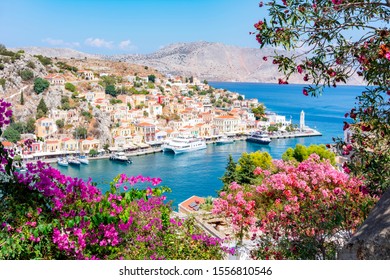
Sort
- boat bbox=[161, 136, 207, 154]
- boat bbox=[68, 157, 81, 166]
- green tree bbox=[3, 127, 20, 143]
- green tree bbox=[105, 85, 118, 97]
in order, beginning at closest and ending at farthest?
green tree bbox=[3, 127, 20, 143], boat bbox=[68, 157, 81, 166], boat bbox=[161, 136, 207, 154], green tree bbox=[105, 85, 118, 97]

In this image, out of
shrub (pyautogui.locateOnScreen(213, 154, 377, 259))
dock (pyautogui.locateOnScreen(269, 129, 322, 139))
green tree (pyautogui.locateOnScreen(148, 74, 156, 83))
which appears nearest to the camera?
shrub (pyautogui.locateOnScreen(213, 154, 377, 259))

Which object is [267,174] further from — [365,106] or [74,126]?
[74,126]

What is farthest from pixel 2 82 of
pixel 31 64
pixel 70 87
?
pixel 70 87

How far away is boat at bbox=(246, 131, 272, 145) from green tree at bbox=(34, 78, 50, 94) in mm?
15197

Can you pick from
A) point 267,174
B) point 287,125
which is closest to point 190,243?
point 267,174

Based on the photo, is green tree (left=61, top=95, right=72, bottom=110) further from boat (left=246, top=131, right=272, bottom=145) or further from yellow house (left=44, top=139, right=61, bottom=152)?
boat (left=246, top=131, right=272, bottom=145)

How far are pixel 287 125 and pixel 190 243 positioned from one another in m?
33.3

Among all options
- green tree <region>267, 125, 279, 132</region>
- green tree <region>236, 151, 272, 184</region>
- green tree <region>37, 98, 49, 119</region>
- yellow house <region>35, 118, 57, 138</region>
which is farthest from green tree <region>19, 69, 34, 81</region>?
green tree <region>236, 151, 272, 184</region>

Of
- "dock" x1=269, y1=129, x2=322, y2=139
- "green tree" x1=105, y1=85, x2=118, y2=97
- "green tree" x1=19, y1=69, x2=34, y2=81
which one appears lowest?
"dock" x1=269, y1=129, x2=322, y2=139

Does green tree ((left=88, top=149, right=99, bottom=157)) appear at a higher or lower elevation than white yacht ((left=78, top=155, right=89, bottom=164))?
higher

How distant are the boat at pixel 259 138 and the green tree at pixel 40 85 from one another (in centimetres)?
1520

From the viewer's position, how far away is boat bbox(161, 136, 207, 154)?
88.6 ft

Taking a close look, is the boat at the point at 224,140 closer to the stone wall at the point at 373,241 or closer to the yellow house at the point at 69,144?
the yellow house at the point at 69,144

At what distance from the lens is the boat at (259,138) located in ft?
98.0
